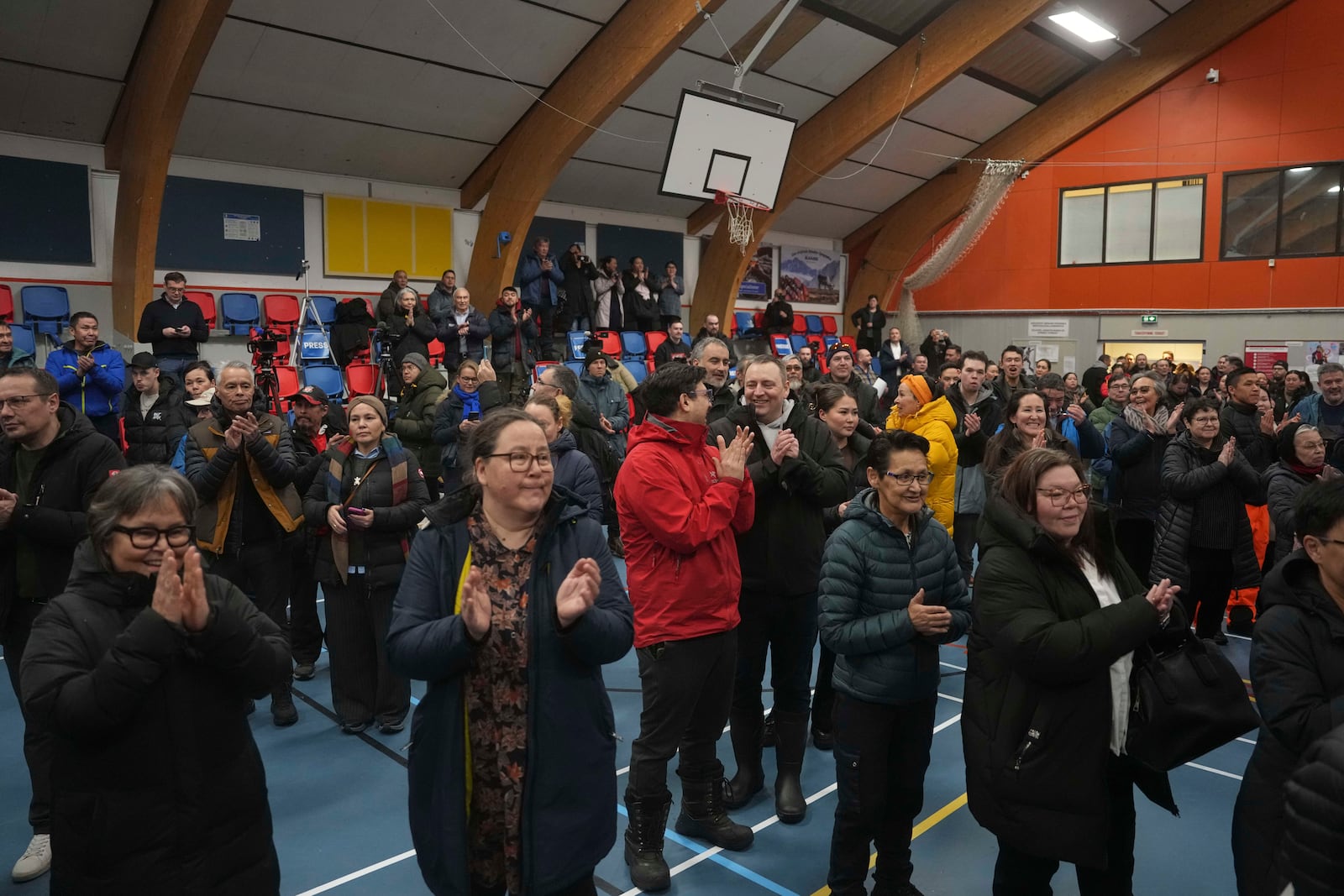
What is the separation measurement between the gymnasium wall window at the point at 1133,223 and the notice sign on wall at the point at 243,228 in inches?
591

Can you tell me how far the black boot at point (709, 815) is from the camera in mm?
3303

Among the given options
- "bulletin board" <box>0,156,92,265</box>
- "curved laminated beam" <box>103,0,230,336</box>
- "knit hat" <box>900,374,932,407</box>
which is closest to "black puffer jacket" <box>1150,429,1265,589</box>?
"knit hat" <box>900,374,932,407</box>

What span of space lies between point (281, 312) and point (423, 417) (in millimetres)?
5792

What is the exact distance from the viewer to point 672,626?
9.87ft

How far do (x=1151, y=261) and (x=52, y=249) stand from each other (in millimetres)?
17913

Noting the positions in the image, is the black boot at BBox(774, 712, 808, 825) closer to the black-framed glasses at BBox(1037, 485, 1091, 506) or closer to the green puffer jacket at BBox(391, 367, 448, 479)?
the black-framed glasses at BBox(1037, 485, 1091, 506)

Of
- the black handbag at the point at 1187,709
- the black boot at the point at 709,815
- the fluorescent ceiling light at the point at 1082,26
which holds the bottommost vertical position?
the black boot at the point at 709,815

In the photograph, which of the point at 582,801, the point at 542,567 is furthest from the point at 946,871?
the point at 542,567

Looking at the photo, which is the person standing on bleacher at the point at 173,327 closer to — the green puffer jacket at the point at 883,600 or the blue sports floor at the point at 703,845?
the blue sports floor at the point at 703,845

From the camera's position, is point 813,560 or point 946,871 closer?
point 946,871

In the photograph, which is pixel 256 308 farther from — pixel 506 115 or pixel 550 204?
pixel 550 204

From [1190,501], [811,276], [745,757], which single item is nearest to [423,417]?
[745,757]

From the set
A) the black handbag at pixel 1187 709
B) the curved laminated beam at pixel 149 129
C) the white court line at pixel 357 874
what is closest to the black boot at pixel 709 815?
the white court line at pixel 357 874

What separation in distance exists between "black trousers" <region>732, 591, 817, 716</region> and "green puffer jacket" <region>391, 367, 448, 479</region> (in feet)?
13.5
